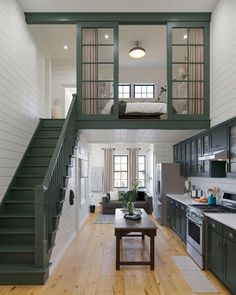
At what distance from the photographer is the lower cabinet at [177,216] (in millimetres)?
6012

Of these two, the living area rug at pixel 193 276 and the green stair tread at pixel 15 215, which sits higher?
the green stair tread at pixel 15 215

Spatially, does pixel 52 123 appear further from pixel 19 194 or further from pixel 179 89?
pixel 179 89

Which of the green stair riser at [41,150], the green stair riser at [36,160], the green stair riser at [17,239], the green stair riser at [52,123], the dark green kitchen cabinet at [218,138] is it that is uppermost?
the green stair riser at [52,123]

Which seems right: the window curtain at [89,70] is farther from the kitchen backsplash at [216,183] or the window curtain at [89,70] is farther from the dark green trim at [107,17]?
the kitchen backsplash at [216,183]

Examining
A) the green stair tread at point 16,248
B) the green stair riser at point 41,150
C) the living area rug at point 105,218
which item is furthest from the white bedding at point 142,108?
the living area rug at point 105,218

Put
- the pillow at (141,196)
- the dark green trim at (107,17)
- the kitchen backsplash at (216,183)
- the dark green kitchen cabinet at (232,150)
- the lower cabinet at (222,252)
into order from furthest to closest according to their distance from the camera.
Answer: the pillow at (141,196) < the dark green trim at (107,17) < the kitchen backsplash at (216,183) < the dark green kitchen cabinet at (232,150) < the lower cabinet at (222,252)

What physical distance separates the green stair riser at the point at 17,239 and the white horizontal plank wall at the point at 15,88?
0.78 metres

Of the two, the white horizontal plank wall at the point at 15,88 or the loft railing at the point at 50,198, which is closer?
the loft railing at the point at 50,198

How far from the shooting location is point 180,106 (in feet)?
19.6

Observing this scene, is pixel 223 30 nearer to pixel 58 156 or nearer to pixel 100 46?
pixel 100 46

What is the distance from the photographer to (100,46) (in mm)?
6223

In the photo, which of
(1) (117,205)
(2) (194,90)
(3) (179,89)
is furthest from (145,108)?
(1) (117,205)

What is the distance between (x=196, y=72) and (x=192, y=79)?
7.0 inches

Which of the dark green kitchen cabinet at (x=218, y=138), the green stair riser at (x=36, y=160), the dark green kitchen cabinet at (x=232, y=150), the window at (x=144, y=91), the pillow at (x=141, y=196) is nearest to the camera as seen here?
the dark green kitchen cabinet at (x=232, y=150)
